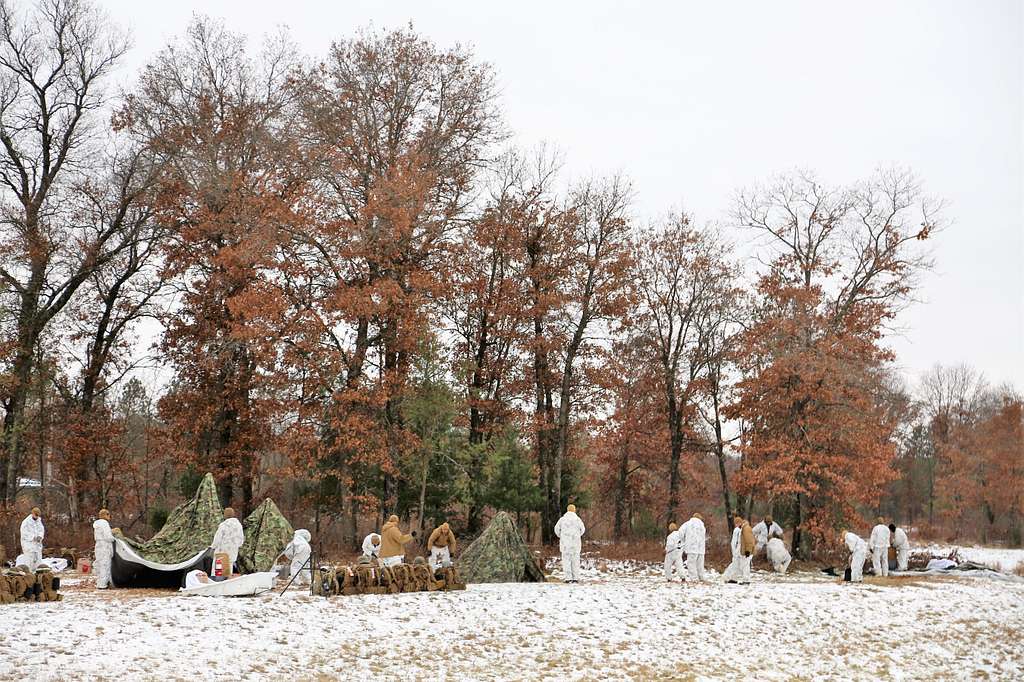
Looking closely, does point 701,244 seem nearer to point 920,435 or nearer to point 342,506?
point 342,506

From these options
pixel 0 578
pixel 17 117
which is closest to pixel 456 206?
pixel 17 117

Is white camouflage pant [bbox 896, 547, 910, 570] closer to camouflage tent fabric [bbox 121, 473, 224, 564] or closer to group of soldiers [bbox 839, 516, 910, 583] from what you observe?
group of soldiers [bbox 839, 516, 910, 583]

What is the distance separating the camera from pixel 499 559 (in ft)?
67.3

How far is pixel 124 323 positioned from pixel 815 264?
78.3ft

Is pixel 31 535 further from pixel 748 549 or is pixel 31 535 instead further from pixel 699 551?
pixel 748 549

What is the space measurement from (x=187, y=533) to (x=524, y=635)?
9072 millimetres

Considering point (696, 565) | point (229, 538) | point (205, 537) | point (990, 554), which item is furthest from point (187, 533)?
point (990, 554)

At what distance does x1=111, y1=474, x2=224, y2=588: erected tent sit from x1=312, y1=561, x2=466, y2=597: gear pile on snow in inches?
104

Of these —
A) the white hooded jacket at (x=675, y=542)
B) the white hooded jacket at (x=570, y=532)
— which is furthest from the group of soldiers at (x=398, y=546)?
the white hooded jacket at (x=675, y=542)

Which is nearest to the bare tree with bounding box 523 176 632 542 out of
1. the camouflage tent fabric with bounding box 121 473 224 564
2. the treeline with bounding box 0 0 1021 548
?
the treeline with bounding box 0 0 1021 548

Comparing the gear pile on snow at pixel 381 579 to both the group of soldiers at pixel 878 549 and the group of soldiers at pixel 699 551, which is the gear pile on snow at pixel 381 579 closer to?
the group of soldiers at pixel 699 551

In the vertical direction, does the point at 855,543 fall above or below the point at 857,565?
above

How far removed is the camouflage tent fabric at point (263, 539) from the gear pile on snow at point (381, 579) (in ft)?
9.16

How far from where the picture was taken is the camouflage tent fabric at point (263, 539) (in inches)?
813
